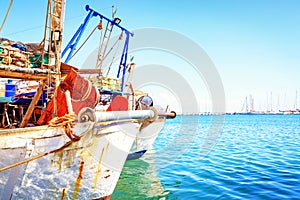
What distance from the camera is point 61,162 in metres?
4.14

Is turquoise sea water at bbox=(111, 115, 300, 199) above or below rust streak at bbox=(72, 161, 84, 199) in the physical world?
below

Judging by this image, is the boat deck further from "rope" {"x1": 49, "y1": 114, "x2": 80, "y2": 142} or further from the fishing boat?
"rope" {"x1": 49, "y1": 114, "x2": 80, "y2": 142}

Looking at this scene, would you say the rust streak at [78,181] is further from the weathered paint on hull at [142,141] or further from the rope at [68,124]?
the weathered paint on hull at [142,141]

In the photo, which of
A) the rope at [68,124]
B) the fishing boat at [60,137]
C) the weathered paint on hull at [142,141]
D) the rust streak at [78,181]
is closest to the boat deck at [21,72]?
the fishing boat at [60,137]

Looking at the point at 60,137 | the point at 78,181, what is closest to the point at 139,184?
the point at 78,181

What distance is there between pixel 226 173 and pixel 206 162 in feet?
8.10

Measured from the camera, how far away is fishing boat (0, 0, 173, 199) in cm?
358

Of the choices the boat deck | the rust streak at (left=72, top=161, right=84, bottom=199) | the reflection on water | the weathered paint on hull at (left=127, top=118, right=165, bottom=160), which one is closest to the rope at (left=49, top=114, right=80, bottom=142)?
the rust streak at (left=72, top=161, right=84, bottom=199)

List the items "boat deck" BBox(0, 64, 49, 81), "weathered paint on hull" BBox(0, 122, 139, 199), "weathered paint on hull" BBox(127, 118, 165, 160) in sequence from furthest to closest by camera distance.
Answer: "weathered paint on hull" BBox(127, 118, 165, 160) → "boat deck" BBox(0, 64, 49, 81) → "weathered paint on hull" BBox(0, 122, 139, 199)

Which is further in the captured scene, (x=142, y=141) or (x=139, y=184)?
(x=142, y=141)

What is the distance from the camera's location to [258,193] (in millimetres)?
6668

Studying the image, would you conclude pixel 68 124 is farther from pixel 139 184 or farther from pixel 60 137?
pixel 139 184

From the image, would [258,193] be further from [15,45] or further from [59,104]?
[15,45]

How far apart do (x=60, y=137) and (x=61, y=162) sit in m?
0.63
